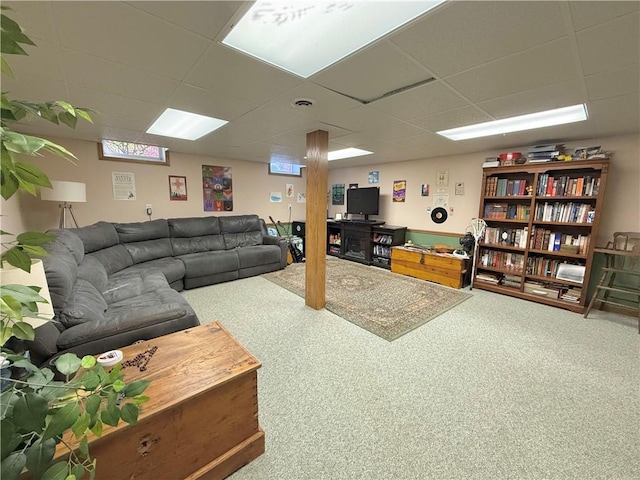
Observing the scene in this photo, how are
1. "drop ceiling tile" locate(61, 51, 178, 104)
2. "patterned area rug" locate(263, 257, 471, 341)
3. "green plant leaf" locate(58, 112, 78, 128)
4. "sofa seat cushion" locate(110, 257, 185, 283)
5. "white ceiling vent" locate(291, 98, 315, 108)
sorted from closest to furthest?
"green plant leaf" locate(58, 112, 78, 128) → "drop ceiling tile" locate(61, 51, 178, 104) → "white ceiling vent" locate(291, 98, 315, 108) → "patterned area rug" locate(263, 257, 471, 341) → "sofa seat cushion" locate(110, 257, 185, 283)

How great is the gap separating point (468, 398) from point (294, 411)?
120cm

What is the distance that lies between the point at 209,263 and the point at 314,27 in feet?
11.2

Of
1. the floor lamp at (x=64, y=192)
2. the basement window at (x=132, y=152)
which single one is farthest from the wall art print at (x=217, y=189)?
the floor lamp at (x=64, y=192)

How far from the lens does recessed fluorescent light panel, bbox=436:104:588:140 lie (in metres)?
2.47

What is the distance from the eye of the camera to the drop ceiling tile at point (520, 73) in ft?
4.87

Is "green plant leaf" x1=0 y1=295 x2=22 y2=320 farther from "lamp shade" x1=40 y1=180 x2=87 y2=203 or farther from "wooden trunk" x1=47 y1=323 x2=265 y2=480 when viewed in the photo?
"lamp shade" x1=40 y1=180 x2=87 y2=203

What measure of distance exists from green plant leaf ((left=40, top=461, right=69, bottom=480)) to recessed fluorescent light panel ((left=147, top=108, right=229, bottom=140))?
8.78 ft

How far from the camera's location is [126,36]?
1.37 m

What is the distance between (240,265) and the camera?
433cm

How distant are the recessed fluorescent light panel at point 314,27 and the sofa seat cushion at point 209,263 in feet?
10.1

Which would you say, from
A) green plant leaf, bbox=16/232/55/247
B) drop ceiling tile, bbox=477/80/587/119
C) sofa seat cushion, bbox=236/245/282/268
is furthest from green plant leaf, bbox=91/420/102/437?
sofa seat cushion, bbox=236/245/282/268

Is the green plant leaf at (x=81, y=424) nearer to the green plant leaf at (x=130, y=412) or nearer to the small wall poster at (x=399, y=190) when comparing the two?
the green plant leaf at (x=130, y=412)

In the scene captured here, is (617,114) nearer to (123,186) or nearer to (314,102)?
(314,102)

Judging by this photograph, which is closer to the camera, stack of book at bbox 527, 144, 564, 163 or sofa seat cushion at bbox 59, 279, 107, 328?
sofa seat cushion at bbox 59, 279, 107, 328
